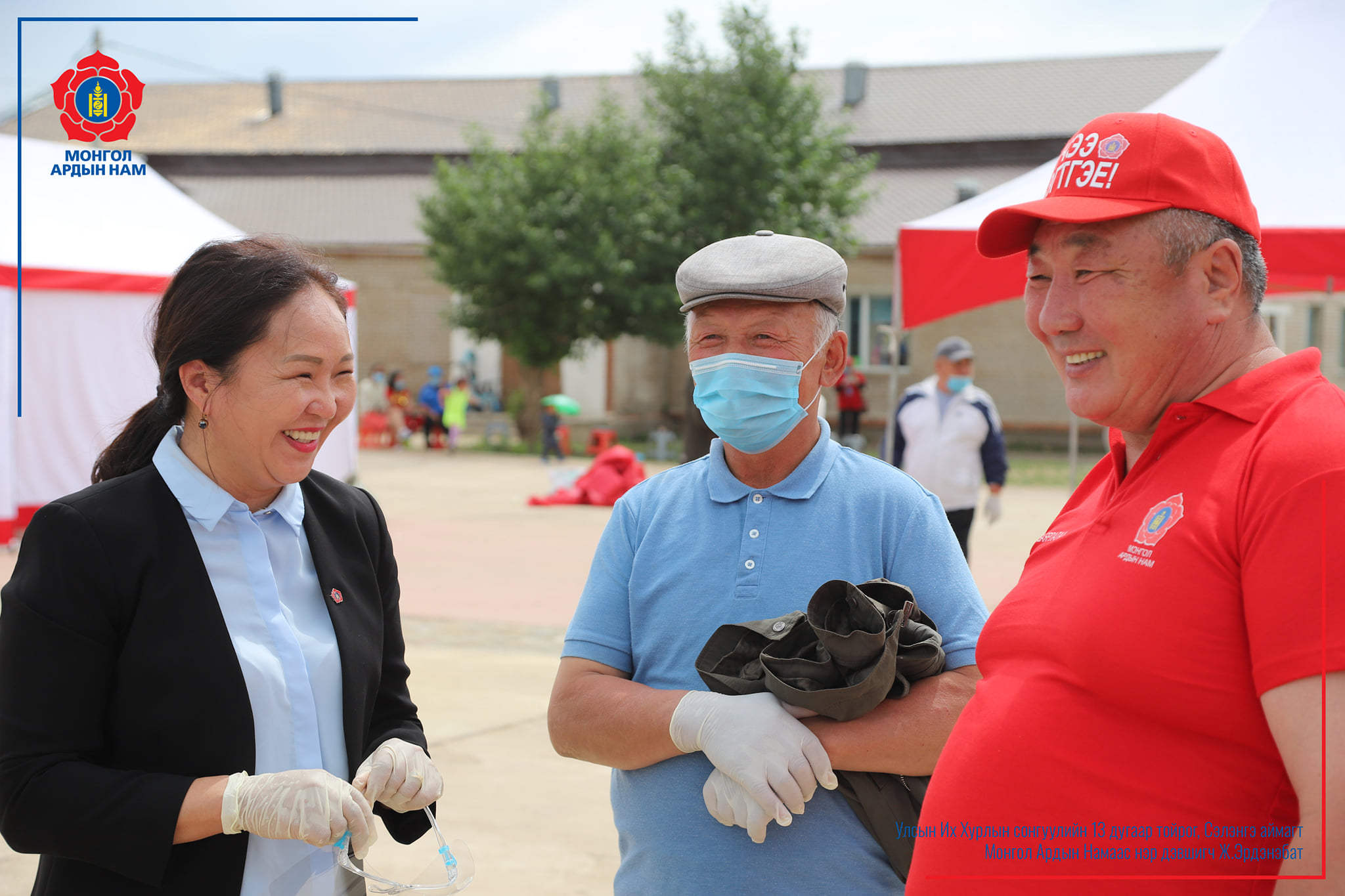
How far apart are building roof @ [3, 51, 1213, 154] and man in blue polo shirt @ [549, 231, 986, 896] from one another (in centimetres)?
2793

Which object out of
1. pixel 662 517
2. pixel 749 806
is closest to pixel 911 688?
pixel 749 806

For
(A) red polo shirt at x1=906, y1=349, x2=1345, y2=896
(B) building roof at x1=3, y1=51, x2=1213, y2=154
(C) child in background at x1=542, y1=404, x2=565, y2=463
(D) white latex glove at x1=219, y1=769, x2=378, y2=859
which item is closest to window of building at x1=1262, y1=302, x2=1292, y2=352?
(B) building roof at x1=3, y1=51, x2=1213, y2=154

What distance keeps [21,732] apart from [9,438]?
9.33 metres

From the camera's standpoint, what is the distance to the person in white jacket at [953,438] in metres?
7.21

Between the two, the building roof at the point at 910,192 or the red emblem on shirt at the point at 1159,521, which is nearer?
the red emblem on shirt at the point at 1159,521

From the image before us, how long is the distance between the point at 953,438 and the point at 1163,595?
6.14 meters

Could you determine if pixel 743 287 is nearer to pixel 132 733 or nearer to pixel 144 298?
pixel 132 733

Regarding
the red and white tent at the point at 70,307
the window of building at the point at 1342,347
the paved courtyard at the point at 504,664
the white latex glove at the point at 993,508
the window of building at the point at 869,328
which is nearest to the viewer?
the paved courtyard at the point at 504,664

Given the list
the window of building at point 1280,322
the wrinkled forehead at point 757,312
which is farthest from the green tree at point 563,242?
the wrinkled forehead at point 757,312

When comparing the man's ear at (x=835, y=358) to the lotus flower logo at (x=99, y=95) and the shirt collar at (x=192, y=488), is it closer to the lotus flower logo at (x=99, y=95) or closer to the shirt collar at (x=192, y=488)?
the shirt collar at (x=192, y=488)

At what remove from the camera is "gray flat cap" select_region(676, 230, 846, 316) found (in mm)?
1936

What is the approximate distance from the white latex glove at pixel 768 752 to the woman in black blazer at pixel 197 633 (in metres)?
0.61

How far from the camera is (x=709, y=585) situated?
1916 millimetres

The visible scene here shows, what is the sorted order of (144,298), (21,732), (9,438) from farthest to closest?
(144,298) → (9,438) → (21,732)
